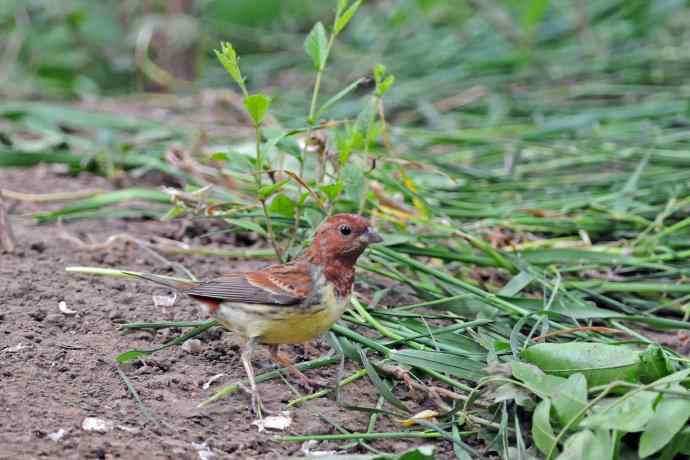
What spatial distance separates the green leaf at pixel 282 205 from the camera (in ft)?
12.0

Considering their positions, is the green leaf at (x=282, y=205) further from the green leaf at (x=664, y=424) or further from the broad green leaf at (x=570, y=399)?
the green leaf at (x=664, y=424)

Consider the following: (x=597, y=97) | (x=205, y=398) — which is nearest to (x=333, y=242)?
(x=205, y=398)

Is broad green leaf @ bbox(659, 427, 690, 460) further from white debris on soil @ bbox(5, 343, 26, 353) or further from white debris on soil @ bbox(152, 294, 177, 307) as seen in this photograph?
white debris on soil @ bbox(5, 343, 26, 353)

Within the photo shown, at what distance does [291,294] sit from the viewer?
3125mm

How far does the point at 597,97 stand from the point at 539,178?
6.33ft

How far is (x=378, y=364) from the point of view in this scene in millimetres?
3201

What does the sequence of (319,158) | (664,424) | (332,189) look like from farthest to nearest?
(319,158) → (332,189) → (664,424)

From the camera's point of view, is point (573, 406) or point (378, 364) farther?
point (378, 364)

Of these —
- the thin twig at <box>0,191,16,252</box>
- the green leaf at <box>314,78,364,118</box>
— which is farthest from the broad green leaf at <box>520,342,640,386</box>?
the thin twig at <box>0,191,16,252</box>

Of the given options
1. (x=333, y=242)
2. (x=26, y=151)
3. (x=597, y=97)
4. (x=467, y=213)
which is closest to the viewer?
(x=333, y=242)

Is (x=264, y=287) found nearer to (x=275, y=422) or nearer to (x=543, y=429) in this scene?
(x=275, y=422)

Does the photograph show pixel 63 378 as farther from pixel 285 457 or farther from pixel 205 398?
pixel 285 457

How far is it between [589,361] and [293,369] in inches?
37.9

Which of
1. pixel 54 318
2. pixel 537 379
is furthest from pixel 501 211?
pixel 54 318
